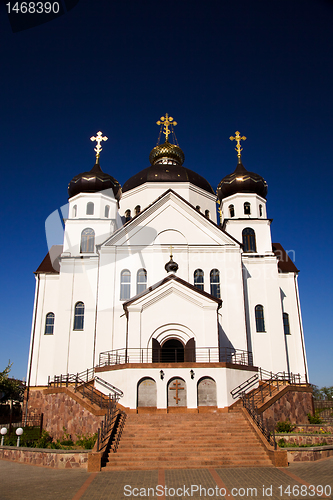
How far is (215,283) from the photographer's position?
82.1ft

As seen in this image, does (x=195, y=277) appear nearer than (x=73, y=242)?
Yes

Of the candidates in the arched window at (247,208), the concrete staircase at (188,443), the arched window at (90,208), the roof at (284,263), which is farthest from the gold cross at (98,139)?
the concrete staircase at (188,443)

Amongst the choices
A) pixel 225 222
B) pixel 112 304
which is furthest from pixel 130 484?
pixel 225 222

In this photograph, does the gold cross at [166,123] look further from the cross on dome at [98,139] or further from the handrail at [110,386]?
the handrail at [110,386]

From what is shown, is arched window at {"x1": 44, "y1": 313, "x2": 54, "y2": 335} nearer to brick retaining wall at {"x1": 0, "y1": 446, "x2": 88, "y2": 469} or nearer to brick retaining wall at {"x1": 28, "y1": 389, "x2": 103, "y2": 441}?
brick retaining wall at {"x1": 28, "y1": 389, "x2": 103, "y2": 441}

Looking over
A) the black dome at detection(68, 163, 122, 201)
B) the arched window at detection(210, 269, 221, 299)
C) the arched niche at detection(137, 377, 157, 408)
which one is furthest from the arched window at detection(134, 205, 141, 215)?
the arched niche at detection(137, 377, 157, 408)

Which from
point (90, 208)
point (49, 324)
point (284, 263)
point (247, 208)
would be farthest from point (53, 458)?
point (284, 263)

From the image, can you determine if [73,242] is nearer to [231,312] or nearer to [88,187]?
[88,187]

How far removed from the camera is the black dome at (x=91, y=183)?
28.2 meters

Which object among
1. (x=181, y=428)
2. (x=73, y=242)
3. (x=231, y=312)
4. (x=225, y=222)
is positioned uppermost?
(x=225, y=222)

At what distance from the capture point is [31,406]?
947 inches

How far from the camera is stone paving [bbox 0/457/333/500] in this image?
9.13 metres

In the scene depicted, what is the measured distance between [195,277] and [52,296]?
10.1m

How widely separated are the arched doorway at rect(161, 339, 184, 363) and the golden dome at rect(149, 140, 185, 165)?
2040cm
